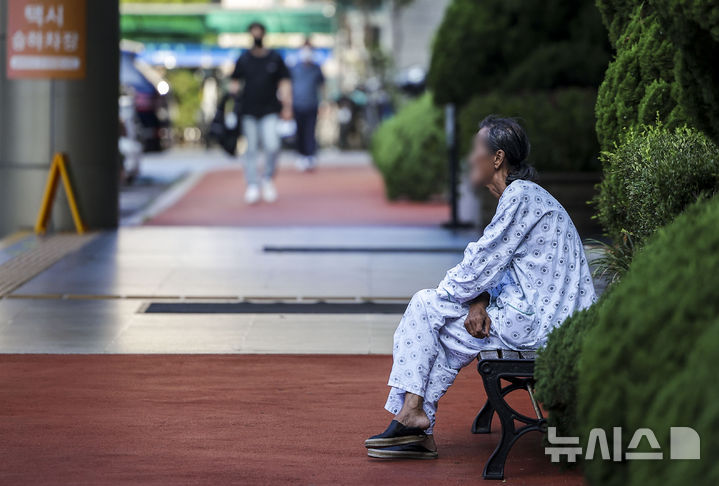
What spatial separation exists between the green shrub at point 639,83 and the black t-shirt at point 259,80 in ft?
31.7

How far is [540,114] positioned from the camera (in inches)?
506

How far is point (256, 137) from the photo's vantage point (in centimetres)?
1692

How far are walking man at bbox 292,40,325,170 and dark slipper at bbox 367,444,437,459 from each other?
19.2 m

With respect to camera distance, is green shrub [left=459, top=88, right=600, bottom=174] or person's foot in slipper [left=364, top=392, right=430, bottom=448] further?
green shrub [left=459, top=88, right=600, bottom=174]

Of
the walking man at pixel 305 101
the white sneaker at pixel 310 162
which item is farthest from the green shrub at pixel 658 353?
the walking man at pixel 305 101

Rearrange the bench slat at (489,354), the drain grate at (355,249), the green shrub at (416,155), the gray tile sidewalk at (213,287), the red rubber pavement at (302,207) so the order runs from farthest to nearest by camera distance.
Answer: the green shrub at (416,155)
the red rubber pavement at (302,207)
the drain grate at (355,249)
the gray tile sidewalk at (213,287)
the bench slat at (489,354)

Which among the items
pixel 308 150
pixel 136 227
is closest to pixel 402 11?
pixel 308 150

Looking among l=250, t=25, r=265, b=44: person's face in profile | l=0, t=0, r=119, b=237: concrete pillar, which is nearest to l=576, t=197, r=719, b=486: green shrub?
l=0, t=0, r=119, b=237: concrete pillar

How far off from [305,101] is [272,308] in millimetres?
15779

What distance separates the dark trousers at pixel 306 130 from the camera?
24.3m

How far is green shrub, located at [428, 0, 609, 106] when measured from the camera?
45.2ft

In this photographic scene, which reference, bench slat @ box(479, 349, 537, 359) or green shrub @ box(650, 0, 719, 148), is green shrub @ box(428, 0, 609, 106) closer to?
green shrub @ box(650, 0, 719, 148)

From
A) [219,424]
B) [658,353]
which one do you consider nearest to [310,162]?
[219,424]

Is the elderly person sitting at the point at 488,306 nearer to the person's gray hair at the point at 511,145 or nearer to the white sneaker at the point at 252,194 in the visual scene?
the person's gray hair at the point at 511,145
